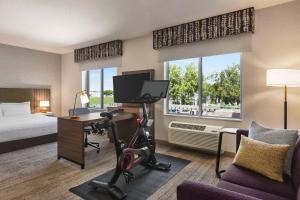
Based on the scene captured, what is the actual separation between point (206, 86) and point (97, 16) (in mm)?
2497

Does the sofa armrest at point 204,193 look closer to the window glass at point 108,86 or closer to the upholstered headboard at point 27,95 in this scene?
the window glass at point 108,86

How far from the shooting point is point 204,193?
108 centimetres

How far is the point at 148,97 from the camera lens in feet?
9.23

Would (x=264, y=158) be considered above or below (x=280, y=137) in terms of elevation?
below

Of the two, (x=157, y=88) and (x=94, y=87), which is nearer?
(x=157, y=88)

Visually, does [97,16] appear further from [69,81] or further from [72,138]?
[69,81]

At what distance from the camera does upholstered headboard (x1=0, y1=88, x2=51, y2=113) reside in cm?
516

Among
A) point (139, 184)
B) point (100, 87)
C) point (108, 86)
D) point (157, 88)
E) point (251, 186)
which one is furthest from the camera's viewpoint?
point (100, 87)

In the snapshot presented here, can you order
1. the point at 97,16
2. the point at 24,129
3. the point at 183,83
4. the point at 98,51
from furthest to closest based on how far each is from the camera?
the point at 98,51 < the point at 183,83 < the point at 24,129 < the point at 97,16

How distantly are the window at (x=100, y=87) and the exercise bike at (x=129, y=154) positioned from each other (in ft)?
9.04

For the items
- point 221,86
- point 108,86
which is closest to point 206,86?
point 221,86

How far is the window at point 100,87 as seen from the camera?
5.47 metres

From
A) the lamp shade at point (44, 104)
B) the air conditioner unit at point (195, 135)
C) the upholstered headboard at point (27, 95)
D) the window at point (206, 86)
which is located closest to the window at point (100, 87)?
the lamp shade at point (44, 104)

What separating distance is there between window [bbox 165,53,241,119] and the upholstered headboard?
419cm
